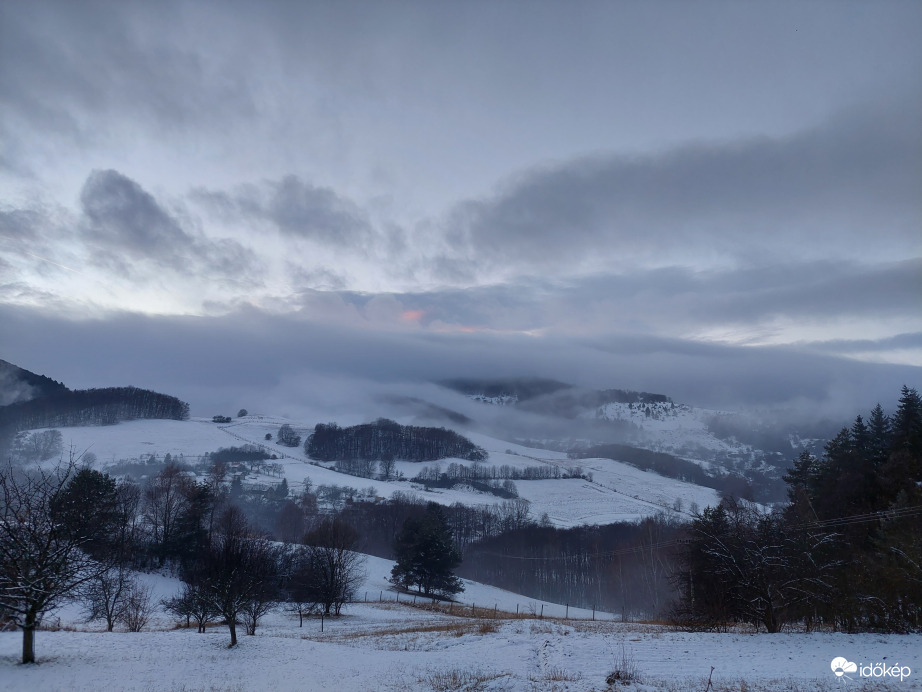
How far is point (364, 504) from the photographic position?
13725 cm

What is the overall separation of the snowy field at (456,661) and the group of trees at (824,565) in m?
3.62

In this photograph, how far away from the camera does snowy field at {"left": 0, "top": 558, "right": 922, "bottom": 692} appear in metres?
18.6

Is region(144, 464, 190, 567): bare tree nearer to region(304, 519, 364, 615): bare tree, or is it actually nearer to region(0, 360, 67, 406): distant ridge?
region(304, 519, 364, 615): bare tree

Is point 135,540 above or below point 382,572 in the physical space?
above

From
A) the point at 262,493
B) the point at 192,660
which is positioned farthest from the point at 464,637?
the point at 262,493

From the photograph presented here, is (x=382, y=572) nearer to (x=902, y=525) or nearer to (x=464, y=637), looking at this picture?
(x=464, y=637)

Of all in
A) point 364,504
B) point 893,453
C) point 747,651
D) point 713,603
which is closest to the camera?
point 747,651

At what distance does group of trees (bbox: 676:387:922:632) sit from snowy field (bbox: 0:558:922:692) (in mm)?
3625

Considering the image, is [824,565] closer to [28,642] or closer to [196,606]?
[28,642]

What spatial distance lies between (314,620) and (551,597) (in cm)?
7618

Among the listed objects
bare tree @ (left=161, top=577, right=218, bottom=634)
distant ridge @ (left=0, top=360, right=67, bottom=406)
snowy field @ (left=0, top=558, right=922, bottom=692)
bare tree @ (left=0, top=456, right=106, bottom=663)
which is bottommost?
bare tree @ (left=161, top=577, right=218, bottom=634)

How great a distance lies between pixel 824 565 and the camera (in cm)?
2984

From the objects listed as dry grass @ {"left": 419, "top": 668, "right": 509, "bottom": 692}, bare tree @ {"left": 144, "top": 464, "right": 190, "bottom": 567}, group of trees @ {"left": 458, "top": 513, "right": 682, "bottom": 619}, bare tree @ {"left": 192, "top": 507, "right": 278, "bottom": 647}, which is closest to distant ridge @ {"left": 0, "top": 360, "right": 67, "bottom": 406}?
bare tree @ {"left": 144, "top": 464, "right": 190, "bottom": 567}

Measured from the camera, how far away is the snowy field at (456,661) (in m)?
18.6
